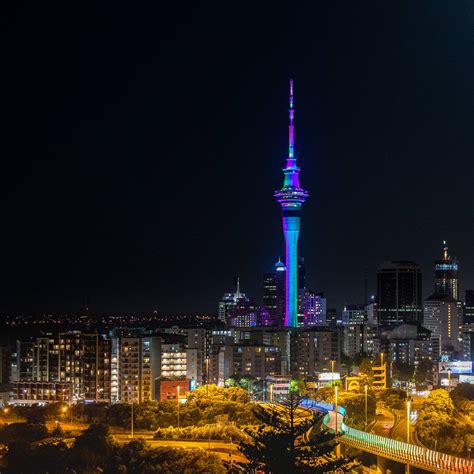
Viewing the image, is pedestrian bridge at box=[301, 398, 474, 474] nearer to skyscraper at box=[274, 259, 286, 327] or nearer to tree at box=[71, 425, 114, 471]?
tree at box=[71, 425, 114, 471]

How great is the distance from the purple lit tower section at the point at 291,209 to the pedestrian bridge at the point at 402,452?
136 feet

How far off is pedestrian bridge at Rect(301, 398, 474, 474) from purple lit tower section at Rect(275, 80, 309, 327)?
41.5 m

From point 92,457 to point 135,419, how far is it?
27.4 ft

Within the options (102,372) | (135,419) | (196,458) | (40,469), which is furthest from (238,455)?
(102,372)

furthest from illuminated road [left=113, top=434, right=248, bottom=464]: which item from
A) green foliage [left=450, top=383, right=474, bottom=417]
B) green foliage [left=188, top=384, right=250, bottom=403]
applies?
green foliage [left=450, top=383, right=474, bottom=417]

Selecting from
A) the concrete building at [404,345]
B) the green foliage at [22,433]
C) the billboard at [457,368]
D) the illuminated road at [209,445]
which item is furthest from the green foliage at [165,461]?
the concrete building at [404,345]

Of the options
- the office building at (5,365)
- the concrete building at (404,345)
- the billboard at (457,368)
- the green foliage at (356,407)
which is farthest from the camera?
the concrete building at (404,345)

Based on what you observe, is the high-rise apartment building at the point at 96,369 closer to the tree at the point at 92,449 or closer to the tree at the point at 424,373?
the tree at the point at 424,373

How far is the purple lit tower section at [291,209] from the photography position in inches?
A: 2562

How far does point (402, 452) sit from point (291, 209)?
47473 millimetres

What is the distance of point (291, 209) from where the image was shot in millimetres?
66562

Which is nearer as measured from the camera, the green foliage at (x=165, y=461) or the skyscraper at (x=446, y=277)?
the green foliage at (x=165, y=461)

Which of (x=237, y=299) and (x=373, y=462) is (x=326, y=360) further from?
(x=237, y=299)

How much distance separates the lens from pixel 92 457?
65.7 feet
